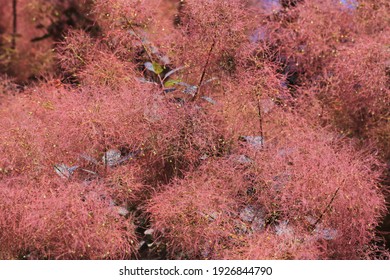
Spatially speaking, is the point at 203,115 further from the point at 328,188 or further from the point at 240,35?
the point at 328,188

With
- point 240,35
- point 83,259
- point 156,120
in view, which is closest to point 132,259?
point 83,259

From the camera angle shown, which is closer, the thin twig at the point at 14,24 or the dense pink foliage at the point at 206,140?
the dense pink foliage at the point at 206,140

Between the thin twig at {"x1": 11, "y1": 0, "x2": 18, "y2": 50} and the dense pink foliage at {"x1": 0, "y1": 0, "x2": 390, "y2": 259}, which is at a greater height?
the dense pink foliage at {"x1": 0, "y1": 0, "x2": 390, "y2": 259}

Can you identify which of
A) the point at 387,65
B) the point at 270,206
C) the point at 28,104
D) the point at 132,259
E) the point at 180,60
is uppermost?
the point at 387,65

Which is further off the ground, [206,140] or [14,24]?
[206,140]

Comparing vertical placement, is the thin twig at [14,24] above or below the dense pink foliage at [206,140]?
below

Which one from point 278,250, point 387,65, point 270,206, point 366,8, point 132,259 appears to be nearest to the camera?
point 278,250

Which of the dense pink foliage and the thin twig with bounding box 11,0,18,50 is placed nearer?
the dense pink foliage

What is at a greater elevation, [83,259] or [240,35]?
[240,35]

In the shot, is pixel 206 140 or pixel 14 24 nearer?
pixel 206 140

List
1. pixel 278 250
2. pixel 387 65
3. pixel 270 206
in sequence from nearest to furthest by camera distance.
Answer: pixel 278 250 < pixel 270 206 < pixel 387 65

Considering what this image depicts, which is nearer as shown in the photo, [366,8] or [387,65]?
[387,65]

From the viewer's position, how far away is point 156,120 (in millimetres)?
1541

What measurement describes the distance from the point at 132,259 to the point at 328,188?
1.82 ft
